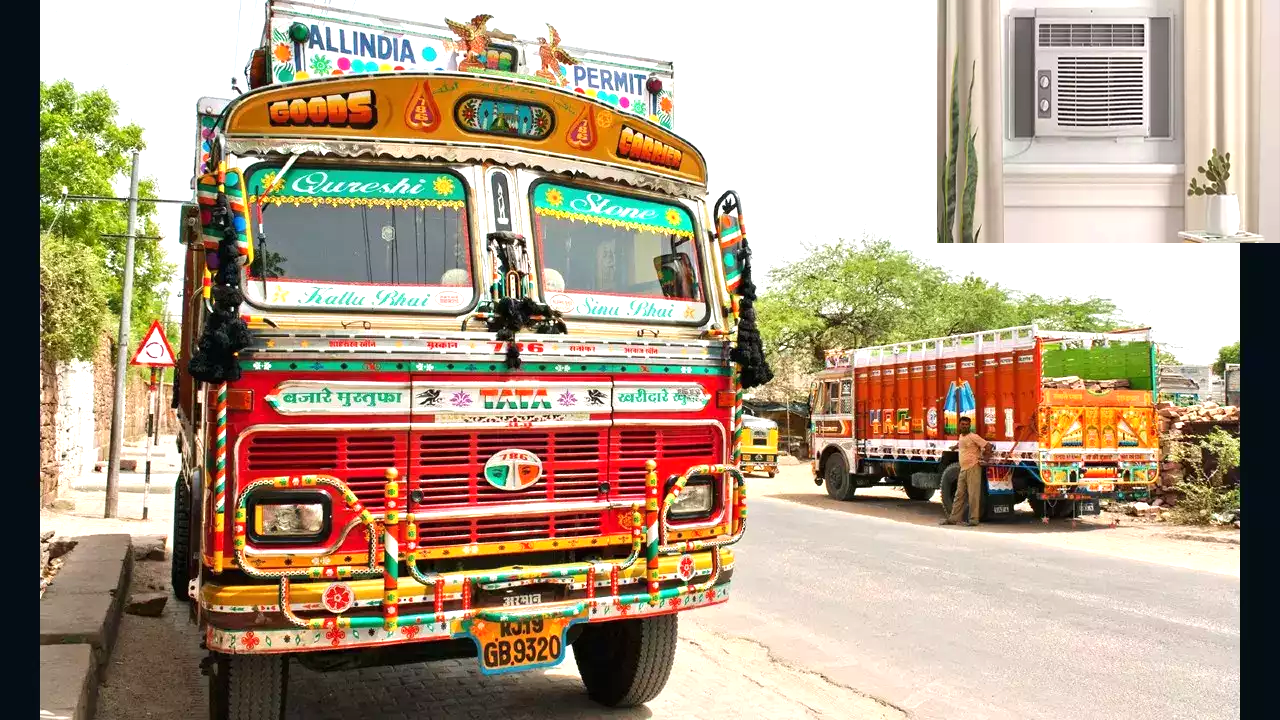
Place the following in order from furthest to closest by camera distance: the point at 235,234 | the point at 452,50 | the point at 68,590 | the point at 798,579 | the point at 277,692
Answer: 1. the point at 798,579
2. the point at 68,590
3. the point at 452,50
4. the point at 277,692
5. the point at 235,234

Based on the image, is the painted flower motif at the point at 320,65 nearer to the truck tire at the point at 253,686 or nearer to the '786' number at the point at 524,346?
the '786' number at the point at 524,346

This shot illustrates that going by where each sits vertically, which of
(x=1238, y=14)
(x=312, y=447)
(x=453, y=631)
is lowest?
Answer: (x=453, y=631)

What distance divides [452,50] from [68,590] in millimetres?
4482

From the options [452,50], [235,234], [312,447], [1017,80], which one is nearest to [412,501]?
[312,447]

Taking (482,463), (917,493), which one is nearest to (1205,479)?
(917,493)

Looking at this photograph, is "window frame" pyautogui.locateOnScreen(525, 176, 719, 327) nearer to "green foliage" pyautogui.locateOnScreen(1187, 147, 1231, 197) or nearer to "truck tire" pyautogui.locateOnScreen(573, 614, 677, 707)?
"truck tire" pyautogui.locateOnScreen(573, 614, 677, 707)

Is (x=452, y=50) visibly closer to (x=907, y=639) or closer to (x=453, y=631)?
(x=453, y=631)

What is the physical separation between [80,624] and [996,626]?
19.6ft

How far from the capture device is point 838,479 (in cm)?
1956

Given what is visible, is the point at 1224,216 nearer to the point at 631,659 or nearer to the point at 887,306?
the point at 631,659

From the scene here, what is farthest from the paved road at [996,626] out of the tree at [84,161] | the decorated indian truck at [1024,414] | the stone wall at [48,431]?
the tree at [84,161]

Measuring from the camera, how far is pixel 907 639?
7.34m

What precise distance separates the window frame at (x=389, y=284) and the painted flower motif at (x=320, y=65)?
2.19 feet

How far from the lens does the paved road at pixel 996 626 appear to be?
592 centimetres
